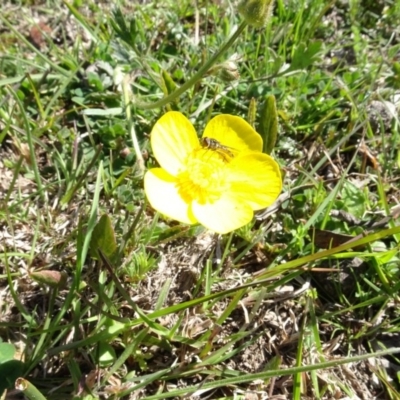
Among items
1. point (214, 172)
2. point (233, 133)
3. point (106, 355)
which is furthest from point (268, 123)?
point (106, 355)

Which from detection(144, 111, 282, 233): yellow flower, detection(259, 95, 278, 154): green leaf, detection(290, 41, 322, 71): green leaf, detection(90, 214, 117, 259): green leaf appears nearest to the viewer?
detection(90, 214, 117, 259): green leaf

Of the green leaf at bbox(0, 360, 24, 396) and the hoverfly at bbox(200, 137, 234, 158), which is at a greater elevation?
the hoverfly at bbox(200, 137, 234, 158)

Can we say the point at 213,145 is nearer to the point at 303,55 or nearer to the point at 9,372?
the point at 303,55

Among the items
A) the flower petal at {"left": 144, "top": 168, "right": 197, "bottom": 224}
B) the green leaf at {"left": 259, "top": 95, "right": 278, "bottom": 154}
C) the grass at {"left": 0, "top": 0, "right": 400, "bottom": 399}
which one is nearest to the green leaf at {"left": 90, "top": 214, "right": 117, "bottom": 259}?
the grass at {"left": 0, "top": 0, "right": 400, "bottom": 399}

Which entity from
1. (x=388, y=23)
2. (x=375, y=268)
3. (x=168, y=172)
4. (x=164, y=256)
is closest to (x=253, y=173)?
(x=168, y=172)

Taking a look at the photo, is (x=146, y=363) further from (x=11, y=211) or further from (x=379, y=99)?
(x=379, y=99)

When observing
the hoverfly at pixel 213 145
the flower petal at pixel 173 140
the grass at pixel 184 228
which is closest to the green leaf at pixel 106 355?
the grass at pixel 184 228

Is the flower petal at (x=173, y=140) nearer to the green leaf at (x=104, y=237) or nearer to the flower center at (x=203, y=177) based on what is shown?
the flower center at (x=203, y=177)

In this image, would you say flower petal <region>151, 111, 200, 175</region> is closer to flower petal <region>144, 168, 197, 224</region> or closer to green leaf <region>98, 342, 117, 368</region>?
flower petal <region>144, 168, 197, 224</region>
